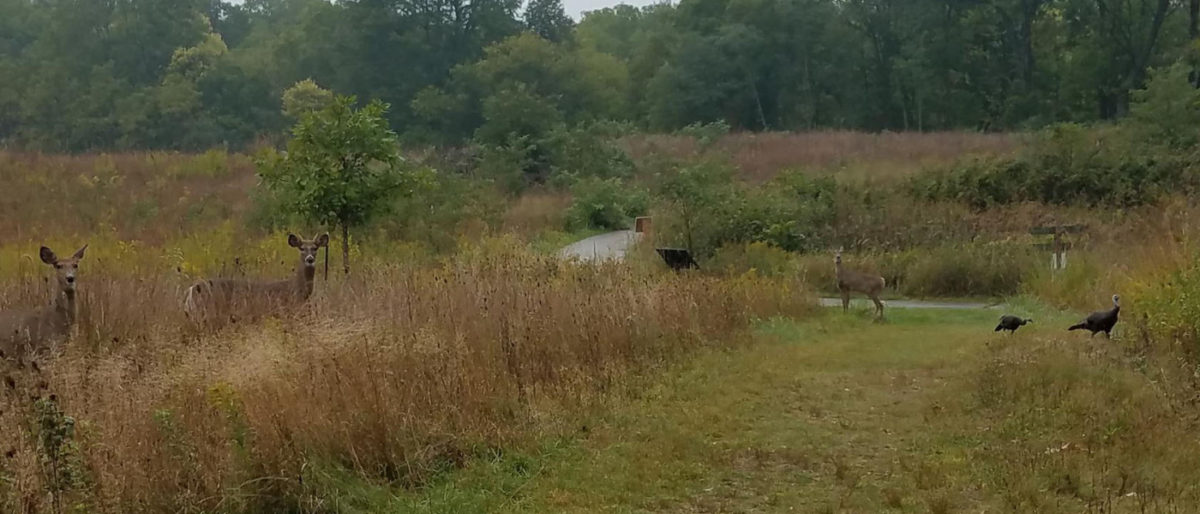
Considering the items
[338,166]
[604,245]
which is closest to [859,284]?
[338,166]

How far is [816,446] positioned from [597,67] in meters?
56.2

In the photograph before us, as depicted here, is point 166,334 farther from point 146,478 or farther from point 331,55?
point 331,55

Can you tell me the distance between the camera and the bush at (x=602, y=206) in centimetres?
2925

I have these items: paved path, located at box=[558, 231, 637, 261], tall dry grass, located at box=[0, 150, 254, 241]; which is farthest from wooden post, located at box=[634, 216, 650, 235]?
tall dry grass, located at box=[0, 150, 254, 241]

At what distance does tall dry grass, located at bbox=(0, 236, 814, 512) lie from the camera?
545 centimetres

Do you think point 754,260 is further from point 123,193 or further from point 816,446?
point 123,193

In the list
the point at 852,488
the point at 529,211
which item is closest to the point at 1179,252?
the point at 852,488

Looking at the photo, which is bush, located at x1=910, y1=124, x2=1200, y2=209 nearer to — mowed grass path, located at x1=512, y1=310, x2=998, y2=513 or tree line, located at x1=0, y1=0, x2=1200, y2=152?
mowed grass path, located at x1=512, y1=310, x2=998, y2=513

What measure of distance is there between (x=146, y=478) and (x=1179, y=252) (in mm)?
9596

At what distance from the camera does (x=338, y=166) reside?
1380cm

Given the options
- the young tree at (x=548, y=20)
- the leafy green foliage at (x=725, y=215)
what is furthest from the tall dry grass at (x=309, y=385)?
the young tree at (x=548, y=20)

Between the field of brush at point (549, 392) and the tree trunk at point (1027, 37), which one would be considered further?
the tree trunk at point (1027, 37)

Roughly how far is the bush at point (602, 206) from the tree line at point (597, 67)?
628 inches

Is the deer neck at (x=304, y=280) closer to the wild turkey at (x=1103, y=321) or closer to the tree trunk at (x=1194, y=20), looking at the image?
the wild turkey at (x=1103, y=321)
